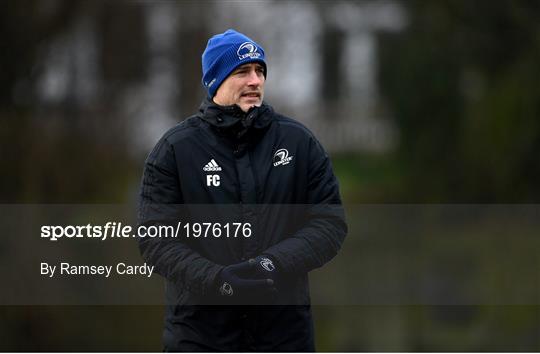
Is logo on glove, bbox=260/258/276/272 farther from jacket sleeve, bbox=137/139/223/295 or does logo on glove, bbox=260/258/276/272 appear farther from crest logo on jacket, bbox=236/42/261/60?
crest logo on jacket, bbox=236/42/261/60

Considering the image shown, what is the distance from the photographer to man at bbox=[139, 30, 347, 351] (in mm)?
3273

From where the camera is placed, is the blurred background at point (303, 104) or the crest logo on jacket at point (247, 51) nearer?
the crest logo on jacket at point (247, 51)

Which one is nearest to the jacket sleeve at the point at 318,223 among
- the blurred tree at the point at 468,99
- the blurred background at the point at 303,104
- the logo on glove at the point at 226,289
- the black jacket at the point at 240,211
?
the black jacket at the point at 240,211


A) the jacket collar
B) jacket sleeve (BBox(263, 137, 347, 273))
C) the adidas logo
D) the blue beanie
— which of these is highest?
the blue beanie

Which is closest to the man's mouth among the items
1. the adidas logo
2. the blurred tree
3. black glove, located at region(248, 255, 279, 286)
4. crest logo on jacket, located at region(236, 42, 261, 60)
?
crest logo on jacket, located at region(236, 42, 261, 60)

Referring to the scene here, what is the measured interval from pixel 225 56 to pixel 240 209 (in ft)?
1.75

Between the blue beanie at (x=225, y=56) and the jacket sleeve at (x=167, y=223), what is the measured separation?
0.92 ft

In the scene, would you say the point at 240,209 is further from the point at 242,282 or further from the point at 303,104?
the point at 303,104

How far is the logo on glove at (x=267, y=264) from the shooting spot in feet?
10.5

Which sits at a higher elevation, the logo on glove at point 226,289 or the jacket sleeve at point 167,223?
the jacket sleeve at point 167,223

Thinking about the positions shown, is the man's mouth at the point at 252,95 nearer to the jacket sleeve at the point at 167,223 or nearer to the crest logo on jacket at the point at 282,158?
the crest logo on jacket at the point at 282,158

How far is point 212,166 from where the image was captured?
329cm

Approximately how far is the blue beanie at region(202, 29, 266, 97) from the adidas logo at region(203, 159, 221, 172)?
253 millimetres

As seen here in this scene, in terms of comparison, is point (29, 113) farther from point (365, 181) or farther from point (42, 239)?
point (365, 181)
